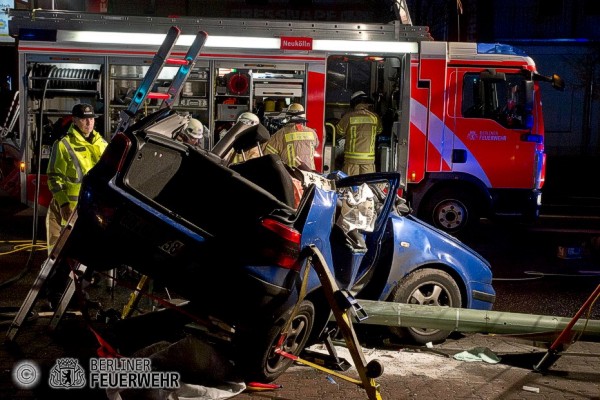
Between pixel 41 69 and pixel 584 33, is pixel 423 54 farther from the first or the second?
pixel 584 33

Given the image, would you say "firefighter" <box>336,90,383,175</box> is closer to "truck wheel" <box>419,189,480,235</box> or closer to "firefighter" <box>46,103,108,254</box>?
"truck wheel" <box>419,189,480,235</box>

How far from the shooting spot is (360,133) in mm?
11492

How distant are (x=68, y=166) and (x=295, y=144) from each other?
9.55ft

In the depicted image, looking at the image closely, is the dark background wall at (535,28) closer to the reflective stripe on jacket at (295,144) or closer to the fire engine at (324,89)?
the fire engine at (324,89)

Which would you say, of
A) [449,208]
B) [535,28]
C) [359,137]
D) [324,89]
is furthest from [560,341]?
[535,28]

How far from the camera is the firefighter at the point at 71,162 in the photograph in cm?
722

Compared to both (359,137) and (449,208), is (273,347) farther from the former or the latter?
(449,208)

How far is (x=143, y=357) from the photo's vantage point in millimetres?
5027

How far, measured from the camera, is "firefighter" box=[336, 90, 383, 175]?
11.5m

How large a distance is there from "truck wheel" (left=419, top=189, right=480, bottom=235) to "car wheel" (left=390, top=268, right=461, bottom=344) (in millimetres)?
5822

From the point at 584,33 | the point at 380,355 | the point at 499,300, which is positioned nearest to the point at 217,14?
the point at 584,33

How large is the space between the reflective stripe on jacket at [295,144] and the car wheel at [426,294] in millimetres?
3324

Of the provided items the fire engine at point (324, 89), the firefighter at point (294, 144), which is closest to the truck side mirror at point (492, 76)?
the fire engine at point (324, 89)

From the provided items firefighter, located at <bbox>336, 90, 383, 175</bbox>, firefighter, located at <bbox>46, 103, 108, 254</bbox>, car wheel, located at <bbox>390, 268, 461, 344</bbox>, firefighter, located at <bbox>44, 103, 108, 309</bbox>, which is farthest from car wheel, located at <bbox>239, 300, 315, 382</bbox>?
firefighter, located at <bbox>336, 90, 383, 175</bbox>
